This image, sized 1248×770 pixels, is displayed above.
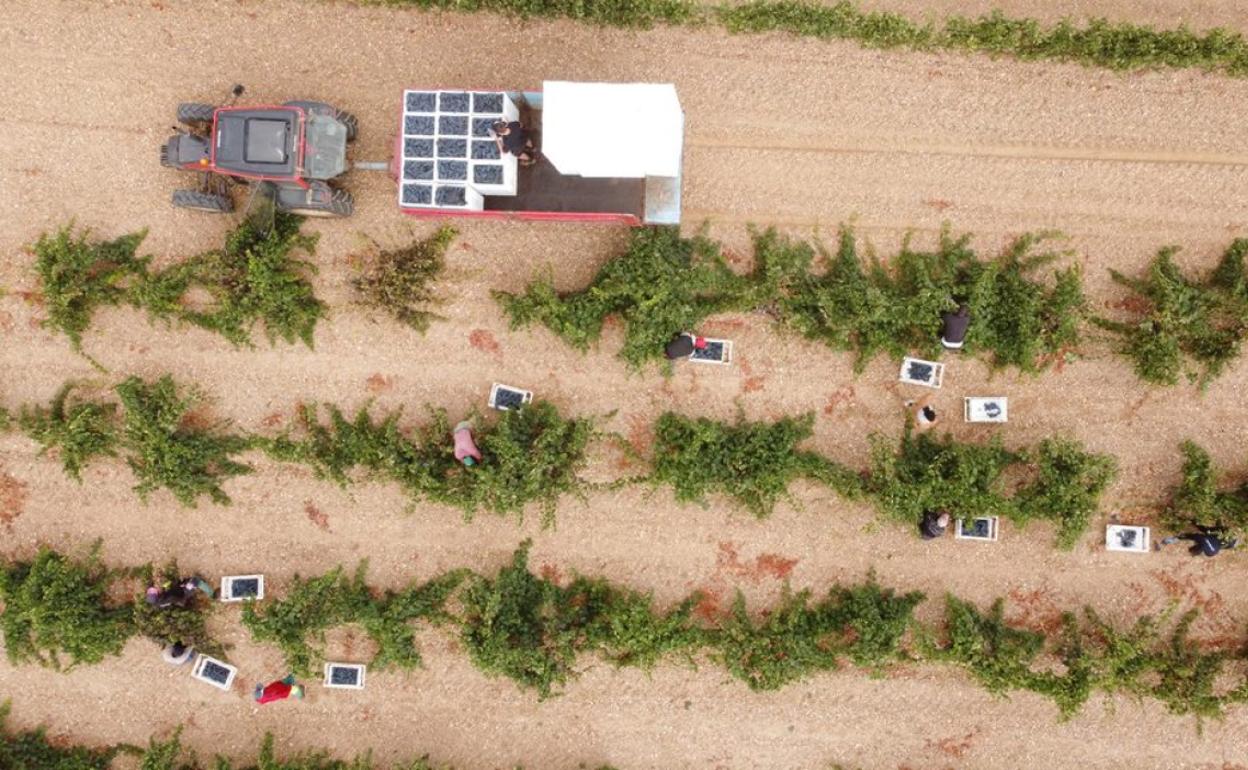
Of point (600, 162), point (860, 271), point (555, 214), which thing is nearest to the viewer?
point (600, 162)

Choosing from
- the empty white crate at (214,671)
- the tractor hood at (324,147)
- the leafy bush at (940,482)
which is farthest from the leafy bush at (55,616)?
the leafy bush at (940,482)

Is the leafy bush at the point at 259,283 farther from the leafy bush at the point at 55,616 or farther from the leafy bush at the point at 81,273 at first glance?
the leafy bush at the point at 55,616

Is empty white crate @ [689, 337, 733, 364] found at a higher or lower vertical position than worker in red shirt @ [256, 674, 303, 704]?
higher

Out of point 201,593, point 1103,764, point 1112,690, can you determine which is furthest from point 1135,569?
point 201,593

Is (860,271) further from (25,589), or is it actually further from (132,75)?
(25,589)

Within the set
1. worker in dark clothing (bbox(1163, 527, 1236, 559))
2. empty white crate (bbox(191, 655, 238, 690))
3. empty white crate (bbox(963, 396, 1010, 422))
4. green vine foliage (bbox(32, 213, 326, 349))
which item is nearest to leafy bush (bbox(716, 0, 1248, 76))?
empty white crate (bbox(963, 396, 1010, 422))

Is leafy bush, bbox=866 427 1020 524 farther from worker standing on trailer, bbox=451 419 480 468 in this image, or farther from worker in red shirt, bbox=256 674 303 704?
worker in red shirt, bbox=256 674 303 704
